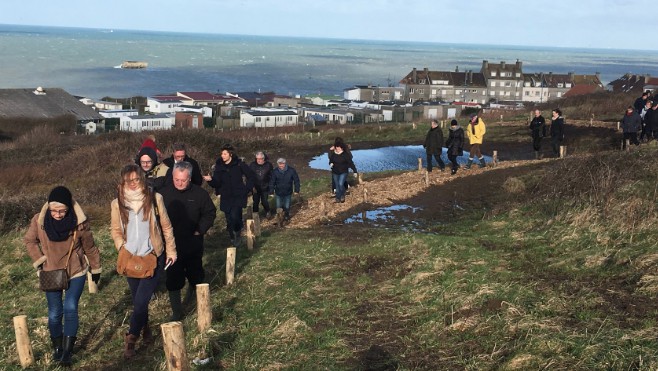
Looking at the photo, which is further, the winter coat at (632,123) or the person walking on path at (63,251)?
the winter coat at (632,123)

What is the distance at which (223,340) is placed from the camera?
7.77m

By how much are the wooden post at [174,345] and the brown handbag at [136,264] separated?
1115 millimetres

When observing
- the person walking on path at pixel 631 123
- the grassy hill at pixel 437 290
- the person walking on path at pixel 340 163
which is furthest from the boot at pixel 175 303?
Result: the person walking on path at pixel 631 123

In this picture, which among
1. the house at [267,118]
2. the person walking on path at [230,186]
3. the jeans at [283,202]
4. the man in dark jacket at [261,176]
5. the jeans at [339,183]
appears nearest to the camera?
the person walking on path at [230,186]

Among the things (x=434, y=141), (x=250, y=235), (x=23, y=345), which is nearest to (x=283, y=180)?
(x=250, y=235)

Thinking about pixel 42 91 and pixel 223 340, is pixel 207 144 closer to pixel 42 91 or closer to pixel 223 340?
pixel 223 340

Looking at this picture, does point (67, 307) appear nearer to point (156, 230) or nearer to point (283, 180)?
point (156, 230)

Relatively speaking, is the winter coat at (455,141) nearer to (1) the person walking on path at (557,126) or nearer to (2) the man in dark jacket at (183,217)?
(1) the person walking on path at (557,126)

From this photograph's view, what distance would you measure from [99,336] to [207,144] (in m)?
29.2

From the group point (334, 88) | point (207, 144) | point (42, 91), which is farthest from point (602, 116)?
point (334, 88)

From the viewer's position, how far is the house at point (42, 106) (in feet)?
218

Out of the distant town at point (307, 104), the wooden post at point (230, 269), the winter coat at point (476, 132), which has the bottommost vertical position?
the distant town at point (307, 104)

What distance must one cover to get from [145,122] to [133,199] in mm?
70274

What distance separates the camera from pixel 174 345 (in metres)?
6.04
